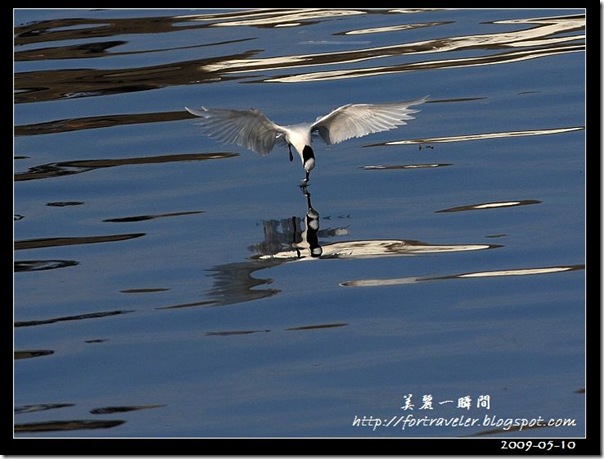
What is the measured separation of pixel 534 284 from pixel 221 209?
130 inches

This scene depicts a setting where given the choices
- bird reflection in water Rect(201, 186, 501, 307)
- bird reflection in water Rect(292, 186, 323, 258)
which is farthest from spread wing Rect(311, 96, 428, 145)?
bird reflection in water Rect(201, 186, 501, 307)

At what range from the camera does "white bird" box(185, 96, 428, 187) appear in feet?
36.4

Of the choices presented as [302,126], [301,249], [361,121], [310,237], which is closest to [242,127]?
[302,126]

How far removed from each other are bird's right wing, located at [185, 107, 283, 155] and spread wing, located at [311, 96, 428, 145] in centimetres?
45

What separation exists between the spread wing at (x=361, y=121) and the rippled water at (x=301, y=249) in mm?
357

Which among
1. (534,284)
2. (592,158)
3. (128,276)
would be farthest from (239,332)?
(592,158)

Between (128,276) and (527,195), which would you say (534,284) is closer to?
(527,195)

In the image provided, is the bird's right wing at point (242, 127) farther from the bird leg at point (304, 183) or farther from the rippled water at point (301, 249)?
the bird leg at point (304, 183)

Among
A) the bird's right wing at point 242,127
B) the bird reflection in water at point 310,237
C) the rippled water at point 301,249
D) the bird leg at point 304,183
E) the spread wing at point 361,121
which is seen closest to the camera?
the rippled water at point 301,249

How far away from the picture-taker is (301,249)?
31.4ft

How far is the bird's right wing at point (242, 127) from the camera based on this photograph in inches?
436

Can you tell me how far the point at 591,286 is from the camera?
8.35 meters

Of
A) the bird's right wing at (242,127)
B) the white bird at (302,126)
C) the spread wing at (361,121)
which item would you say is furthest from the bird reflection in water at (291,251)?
the spread wing at (361,121)

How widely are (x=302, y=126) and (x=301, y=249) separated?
7.10 feet
